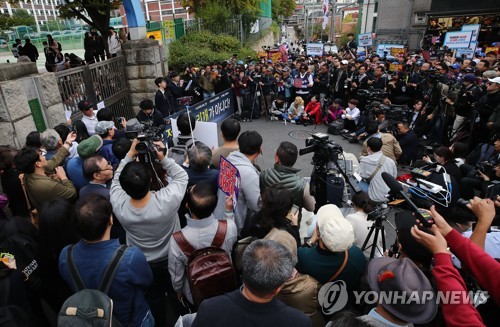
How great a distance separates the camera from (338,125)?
30.6 feet

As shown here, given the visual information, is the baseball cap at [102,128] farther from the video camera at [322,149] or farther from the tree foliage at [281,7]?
the tree foliage at [281,7]

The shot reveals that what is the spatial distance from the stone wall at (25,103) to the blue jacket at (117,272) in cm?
328

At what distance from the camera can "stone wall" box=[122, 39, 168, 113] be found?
8.14 meters

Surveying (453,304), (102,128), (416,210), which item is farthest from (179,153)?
(453,304)

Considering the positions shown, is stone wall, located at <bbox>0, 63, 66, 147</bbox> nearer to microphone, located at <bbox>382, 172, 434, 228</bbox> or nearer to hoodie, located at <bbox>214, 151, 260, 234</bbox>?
hoodie, located at <bbox>214, 151, 260, 234</bbox>

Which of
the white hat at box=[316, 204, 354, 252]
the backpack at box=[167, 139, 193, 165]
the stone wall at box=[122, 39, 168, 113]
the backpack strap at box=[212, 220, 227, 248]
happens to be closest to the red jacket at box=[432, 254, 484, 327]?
the white hat at box=[316, 204, 354, 252]

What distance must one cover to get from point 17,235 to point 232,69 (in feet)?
33.7

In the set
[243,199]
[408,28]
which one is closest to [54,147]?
[243,199]

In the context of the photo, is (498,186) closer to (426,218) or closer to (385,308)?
(426,218)

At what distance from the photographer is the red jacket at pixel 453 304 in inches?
64.9

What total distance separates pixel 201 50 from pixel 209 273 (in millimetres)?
15232

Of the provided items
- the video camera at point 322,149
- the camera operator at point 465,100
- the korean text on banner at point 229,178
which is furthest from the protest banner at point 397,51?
the korean text on banner at point 229,178

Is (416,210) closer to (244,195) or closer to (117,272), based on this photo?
(244,195)

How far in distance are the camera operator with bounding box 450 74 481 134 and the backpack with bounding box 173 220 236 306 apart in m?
6.84
